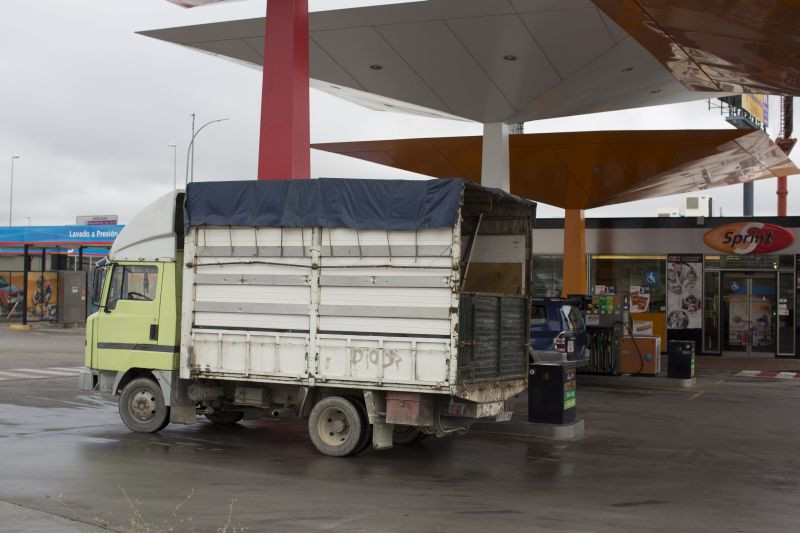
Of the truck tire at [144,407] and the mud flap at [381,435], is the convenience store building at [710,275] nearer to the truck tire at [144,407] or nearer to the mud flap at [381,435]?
the mud flap at [381,435]

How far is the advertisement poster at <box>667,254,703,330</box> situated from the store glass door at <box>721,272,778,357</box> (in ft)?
2.69

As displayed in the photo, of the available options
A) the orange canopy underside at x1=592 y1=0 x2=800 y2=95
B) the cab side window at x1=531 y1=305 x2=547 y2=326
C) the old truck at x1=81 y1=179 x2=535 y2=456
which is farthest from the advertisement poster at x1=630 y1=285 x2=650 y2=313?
the old truck at x1=81 y1=179 x2=535 y2=456

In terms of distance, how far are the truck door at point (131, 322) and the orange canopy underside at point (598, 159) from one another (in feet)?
46.2

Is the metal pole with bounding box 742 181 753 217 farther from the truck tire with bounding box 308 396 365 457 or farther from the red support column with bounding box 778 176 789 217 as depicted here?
the truck tire with bounding box 308 396 365 457

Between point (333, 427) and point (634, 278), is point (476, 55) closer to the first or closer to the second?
point (333, 427)

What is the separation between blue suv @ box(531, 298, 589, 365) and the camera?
1936 cm

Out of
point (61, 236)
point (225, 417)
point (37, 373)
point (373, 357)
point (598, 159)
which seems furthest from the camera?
point (61, 236)

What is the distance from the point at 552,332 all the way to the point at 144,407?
30.5 ft

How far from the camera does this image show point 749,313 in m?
31.2

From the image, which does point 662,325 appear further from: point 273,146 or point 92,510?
point 92,510

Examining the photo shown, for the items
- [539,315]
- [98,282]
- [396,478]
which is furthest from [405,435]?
[539,315]

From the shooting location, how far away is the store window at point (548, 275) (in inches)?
1332

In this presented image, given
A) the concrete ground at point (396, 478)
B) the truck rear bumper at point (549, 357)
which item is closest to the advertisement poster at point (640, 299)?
the truck rear bumper at point (549, 357)

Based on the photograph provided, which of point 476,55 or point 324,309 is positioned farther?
point 476,55
